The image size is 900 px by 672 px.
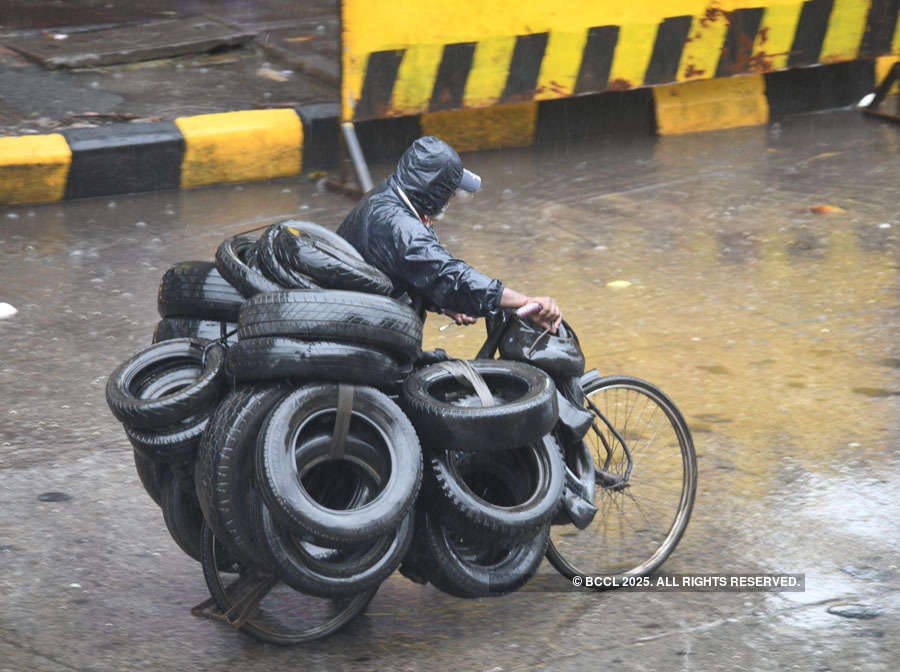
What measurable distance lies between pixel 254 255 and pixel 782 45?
6732 mm

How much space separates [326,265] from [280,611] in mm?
1171

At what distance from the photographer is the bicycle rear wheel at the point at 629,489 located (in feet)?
13.6

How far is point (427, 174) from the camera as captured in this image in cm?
381

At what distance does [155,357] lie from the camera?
11.9 feet

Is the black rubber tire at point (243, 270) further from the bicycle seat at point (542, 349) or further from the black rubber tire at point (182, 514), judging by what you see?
the bicycle seat at point (542, 349)

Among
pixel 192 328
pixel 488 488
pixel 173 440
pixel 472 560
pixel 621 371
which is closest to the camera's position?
pixel 173 440

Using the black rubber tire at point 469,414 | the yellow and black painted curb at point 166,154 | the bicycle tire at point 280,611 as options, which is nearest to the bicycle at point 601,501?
the bicycle tire at point 280,611

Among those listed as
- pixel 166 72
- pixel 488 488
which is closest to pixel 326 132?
pixel 166 72

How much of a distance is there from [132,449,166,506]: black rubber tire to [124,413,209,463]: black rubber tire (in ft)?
0.63

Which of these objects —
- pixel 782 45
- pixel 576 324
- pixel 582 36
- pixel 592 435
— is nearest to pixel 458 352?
pixel 576 324

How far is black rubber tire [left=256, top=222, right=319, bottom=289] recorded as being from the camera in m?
3.43

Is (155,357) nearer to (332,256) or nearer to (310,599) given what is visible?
(332,256)

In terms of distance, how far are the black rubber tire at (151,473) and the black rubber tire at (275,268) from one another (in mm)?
685

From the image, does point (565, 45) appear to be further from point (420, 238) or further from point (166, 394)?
point (166, 394)
